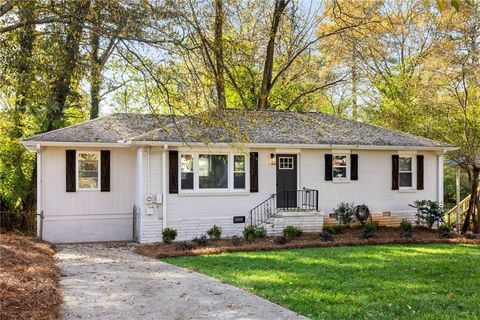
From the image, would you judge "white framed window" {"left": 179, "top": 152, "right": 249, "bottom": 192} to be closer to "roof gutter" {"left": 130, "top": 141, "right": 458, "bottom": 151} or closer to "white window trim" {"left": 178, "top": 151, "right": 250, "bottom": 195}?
"white window trim" {"left": 178, "top": 151, "right": 250, "bottom": 195}

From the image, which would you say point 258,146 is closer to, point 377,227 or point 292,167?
point 292,167

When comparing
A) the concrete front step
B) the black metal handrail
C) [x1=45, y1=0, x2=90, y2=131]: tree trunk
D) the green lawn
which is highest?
[x1=45, y1=0, x2=90, y2=131]: tree trunk

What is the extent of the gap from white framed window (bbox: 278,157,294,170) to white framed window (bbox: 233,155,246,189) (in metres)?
1.29

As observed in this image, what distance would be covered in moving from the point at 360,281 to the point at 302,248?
4.67 meters

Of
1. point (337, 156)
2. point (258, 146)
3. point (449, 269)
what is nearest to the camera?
point (449, 269)

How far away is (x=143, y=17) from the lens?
692cm

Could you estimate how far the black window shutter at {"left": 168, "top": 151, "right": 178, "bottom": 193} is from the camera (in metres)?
15.0

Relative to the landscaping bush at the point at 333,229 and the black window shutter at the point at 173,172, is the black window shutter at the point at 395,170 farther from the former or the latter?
the black window shutter at the point at 173,172

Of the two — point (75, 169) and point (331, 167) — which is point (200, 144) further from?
point (331, 167)

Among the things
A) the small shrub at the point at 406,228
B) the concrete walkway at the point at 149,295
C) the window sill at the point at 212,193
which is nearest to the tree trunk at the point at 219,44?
the concrete walkway at the point at 149,295

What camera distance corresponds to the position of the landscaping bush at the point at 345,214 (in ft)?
53.3

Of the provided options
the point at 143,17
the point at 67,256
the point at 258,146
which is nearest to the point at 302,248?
the point at 258,146

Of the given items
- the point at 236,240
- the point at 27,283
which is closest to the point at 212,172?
the point at 236,240

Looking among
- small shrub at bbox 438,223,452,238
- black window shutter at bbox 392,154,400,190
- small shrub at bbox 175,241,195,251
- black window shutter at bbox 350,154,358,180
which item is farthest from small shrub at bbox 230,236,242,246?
small shrub at bbox 438,223,452,238
